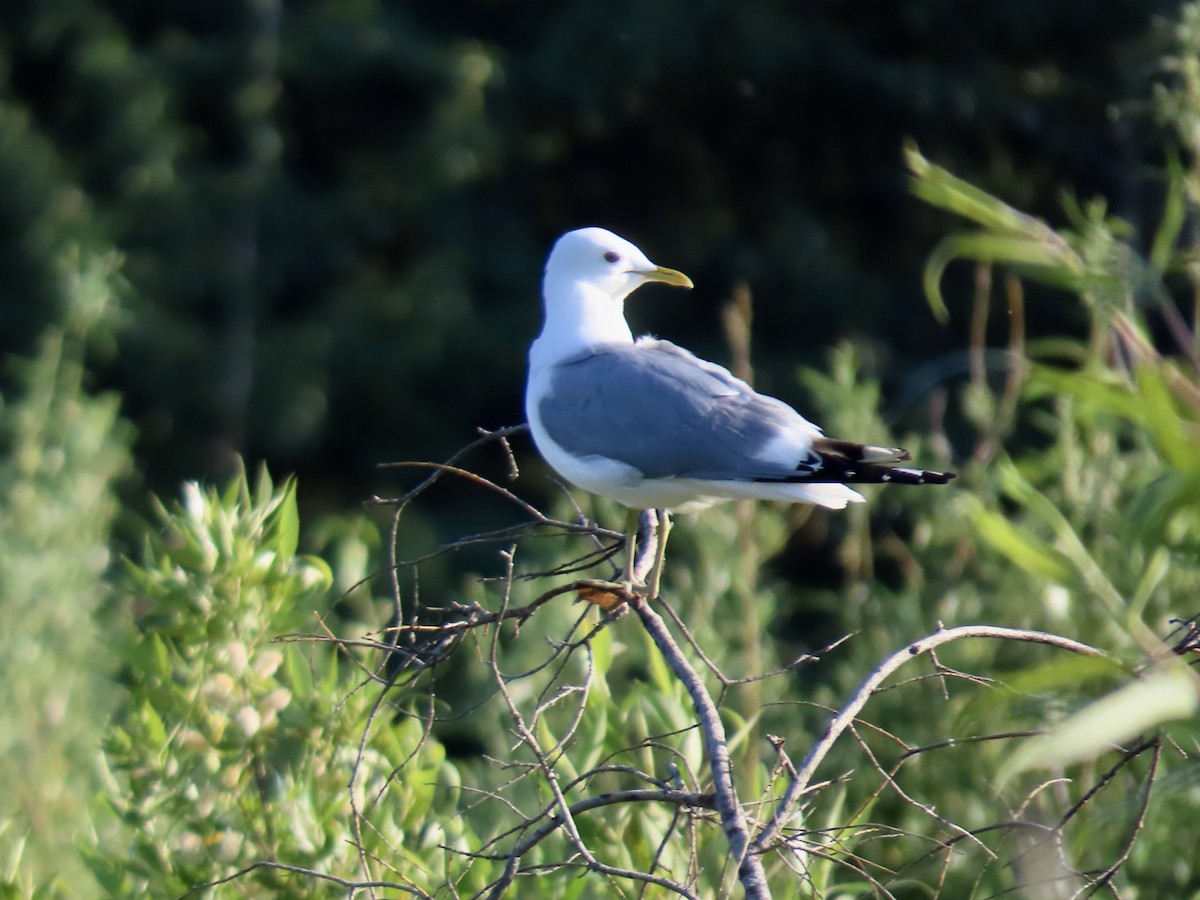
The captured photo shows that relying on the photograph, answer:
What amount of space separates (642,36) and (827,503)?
7.17 m

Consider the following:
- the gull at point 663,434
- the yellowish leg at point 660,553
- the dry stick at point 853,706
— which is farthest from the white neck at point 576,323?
the dry stick at point 853,706

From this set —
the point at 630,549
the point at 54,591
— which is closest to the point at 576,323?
the point at 630,549

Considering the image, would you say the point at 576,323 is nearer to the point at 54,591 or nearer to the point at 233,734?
the point at 233,734

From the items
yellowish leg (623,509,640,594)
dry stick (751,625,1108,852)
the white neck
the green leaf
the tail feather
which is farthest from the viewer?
the white neck

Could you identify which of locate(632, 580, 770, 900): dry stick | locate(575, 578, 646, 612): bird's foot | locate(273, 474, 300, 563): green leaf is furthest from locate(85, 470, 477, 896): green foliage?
locate(632, 580, 770, 900): dry stick

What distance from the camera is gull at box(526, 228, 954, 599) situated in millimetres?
1966

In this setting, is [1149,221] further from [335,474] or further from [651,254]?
[335,474]

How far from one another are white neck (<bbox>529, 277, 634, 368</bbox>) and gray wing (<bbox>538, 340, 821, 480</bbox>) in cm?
6

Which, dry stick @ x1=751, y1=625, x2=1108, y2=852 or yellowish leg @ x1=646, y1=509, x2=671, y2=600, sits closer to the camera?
dry stick @ x1=751, y1=625, x2=1108, y2=852

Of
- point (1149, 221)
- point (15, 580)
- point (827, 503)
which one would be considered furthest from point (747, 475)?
point (1149, 221)

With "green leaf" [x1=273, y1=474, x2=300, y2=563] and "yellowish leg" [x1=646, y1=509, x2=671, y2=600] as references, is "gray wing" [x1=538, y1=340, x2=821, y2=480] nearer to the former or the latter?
"yellowish leg" [x1=646, y1=509, x2=671, y2=600]

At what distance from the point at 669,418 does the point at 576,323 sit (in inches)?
12.9

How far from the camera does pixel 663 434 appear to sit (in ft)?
6.97

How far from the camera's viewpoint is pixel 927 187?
0.96 metres
